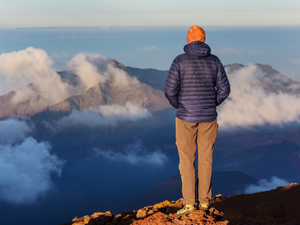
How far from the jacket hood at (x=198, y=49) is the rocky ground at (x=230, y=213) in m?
3.11

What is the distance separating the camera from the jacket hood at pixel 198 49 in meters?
4.93

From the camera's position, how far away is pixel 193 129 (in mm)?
5250

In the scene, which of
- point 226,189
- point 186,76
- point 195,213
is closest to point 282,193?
point 195,213

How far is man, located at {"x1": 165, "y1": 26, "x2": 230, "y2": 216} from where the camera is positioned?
16.3ft

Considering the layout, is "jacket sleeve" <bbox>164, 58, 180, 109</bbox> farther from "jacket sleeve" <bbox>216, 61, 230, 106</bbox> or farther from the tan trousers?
"jacket sleeve" <bbox>216, 61, 230, 106</bbox>

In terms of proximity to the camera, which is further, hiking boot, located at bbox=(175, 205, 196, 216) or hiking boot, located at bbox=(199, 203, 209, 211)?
hiking boot, located at bbox=(199, 203, 209, 211)

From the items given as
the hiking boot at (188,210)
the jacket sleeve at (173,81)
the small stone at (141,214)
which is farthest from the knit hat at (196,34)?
the small stone at (141,214)

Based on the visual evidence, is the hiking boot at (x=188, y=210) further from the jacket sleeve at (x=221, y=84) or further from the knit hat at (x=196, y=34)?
Result: the knit hat at (x=196, y=34)

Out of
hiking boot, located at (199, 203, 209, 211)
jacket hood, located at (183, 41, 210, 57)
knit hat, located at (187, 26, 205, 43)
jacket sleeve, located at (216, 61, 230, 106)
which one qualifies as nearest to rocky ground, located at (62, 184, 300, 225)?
hiking boot, located at (199, 203, 209, 211)

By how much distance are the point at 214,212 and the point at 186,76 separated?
9.87ft

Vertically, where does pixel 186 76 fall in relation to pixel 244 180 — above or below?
above

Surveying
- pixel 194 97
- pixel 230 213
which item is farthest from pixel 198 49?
pixel 230 213

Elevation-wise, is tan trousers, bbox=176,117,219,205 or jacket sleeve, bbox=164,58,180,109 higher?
jacket sleeve, bbox=164,58,180,109

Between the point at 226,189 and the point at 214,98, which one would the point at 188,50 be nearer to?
the point at 214,98
